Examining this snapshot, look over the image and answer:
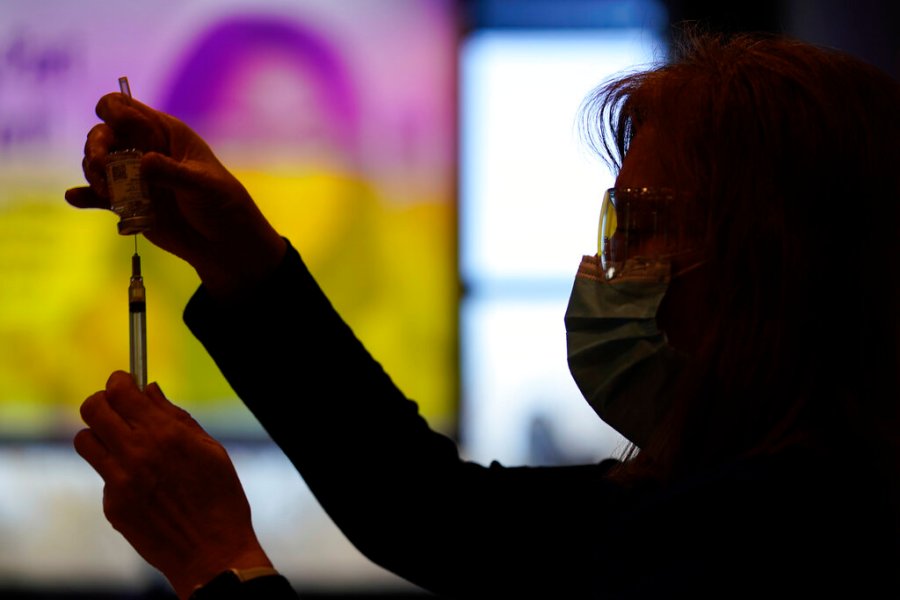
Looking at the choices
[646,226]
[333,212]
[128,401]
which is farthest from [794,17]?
[128,401]

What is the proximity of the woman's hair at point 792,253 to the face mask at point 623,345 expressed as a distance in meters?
0.05

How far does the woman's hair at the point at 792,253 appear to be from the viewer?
851 millimetres

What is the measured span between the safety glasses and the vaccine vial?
486 millimetres

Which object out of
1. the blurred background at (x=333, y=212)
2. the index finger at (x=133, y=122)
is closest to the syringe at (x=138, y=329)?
the index finger at (x=133, y=122)

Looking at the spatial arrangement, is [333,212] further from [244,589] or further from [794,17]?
[244,589]

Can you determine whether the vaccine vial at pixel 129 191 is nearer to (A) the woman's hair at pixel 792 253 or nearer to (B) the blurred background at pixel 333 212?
(A) the woman's hair at pixel 792 253

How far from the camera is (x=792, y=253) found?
2.80 feet

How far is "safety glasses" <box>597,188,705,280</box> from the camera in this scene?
0.93 metres

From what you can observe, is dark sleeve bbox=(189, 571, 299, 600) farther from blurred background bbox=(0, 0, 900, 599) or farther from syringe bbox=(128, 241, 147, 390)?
blurred background bbox=(0, 0, 900, 599)

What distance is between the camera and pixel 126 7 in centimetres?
252

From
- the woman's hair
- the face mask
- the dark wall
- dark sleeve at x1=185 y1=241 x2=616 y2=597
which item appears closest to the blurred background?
the dark wall

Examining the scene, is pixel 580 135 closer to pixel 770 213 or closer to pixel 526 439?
pixel 770 213

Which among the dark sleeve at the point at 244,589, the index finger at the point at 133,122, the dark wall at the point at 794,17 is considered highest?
the dark wall at the point at 794,17

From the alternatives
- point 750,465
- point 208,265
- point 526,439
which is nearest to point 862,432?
point 750,465
